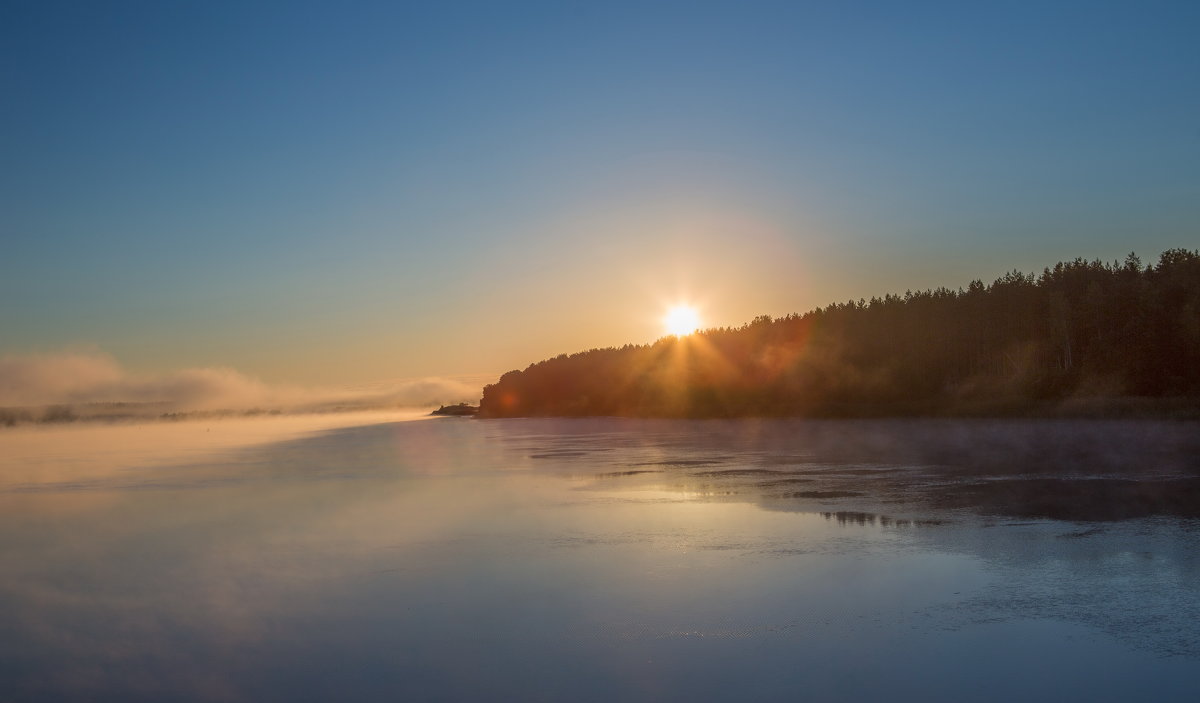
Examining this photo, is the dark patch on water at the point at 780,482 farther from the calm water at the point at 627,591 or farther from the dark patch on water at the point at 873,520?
the dark patch on water at the point at 873,520

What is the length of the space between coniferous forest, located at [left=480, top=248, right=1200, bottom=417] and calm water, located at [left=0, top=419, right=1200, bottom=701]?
48.5m

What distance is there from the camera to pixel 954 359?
9444cm

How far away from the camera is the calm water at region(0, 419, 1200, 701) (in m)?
8.91

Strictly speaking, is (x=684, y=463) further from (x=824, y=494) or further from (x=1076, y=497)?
(x=1076, y=497)

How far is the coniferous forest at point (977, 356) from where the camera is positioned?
68.4 m

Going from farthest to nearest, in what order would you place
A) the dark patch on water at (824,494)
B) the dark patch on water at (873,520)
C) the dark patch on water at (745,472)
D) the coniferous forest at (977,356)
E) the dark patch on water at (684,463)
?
1. the coniferous forest at (977,356)
2. the dark patch on water at (684,463)
3. the dark patch on water at (745,472)
4. the dark patch on water at (824,494)
5. the dark patch on water at (873,520)

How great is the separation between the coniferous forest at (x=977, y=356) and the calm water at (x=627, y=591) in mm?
48507

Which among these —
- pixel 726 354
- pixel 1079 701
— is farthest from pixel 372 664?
pixel 726 354

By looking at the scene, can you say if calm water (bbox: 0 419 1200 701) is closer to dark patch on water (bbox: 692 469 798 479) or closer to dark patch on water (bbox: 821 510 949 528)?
dark patch on water (bbox: 821 510 949 528)

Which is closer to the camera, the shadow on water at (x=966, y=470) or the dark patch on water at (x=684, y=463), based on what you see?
the shadow on water at (x=966, y=470)

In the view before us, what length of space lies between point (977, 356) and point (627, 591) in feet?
295

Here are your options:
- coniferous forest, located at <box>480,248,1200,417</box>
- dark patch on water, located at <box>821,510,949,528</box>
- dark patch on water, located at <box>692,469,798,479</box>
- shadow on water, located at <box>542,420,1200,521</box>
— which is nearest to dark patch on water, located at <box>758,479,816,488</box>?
shadow on water, located at <box>542,420,1200,521</box>

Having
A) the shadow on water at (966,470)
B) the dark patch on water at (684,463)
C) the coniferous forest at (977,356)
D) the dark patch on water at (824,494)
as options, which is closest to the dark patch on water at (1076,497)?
the shadow on water at (966,470)

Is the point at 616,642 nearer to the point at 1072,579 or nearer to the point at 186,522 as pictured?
the point at 1072,579
